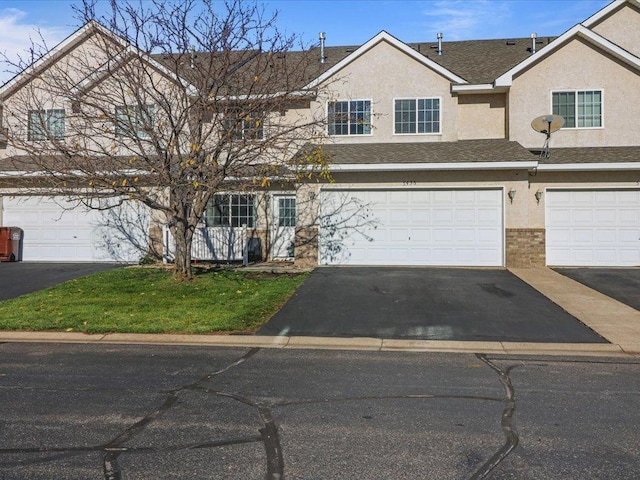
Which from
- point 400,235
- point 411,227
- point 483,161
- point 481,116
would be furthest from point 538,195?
point 400,235

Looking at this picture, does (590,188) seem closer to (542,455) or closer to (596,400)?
(596,400)

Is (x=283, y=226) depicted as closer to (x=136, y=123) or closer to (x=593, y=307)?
(x=136, y=123)

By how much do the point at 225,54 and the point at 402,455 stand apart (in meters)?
11.1

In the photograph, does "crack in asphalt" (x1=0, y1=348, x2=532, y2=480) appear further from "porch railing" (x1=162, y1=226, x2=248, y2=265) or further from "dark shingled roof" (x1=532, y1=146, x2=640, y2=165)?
"porch railing" (x1=162, y1=226, x2=248, y2=265)

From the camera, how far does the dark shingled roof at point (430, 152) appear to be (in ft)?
56.3

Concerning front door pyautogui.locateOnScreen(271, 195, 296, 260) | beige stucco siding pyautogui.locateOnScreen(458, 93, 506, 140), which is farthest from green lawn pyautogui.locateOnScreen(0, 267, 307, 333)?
beige stucco siding pyautogui.locateOnScreen(458, 93, 506, 140)

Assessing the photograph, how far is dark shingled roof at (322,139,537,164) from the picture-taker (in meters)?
17.2

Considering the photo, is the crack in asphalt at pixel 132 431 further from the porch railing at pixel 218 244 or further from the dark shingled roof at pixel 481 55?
the dark shingled roof at pixel 481 55

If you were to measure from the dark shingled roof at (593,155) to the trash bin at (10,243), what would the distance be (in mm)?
16582

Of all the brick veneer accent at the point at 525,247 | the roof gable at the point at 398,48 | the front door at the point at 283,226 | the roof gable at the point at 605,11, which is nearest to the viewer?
the brick veneer accent at the point at 525,247

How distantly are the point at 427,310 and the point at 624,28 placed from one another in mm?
15405

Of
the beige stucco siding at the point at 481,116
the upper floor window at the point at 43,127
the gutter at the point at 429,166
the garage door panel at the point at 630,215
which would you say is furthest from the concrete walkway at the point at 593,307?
the upper floor window at the point at 43,127

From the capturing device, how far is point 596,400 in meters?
6.46

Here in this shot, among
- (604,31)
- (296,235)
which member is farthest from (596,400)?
(604,31)
